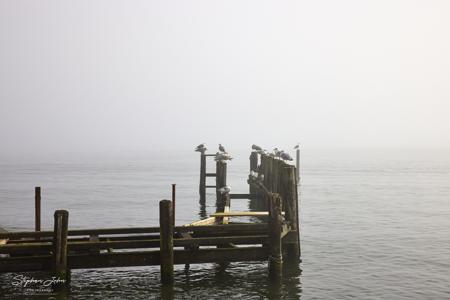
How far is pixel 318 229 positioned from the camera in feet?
94.5

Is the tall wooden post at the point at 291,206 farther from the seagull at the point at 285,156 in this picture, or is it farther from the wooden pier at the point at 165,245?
the seagull at the point at 285,156

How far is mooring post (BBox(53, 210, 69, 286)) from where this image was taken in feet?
45.3

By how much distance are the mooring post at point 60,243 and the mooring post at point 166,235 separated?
241 centimetres

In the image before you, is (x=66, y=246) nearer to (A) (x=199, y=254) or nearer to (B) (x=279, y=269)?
(A) (x=199, y=254)

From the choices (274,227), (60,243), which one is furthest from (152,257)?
(274,227)

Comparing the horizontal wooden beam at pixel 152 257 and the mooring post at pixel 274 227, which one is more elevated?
the mooring post at pixel 274 227

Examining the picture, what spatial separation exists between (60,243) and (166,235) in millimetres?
2700

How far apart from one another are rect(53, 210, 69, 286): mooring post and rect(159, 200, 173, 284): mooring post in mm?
2414

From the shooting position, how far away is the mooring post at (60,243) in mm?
13805

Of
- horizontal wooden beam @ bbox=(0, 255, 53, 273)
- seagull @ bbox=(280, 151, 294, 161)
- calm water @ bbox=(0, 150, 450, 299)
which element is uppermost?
seagull @ bbox=(280, 151, 294, 161)
